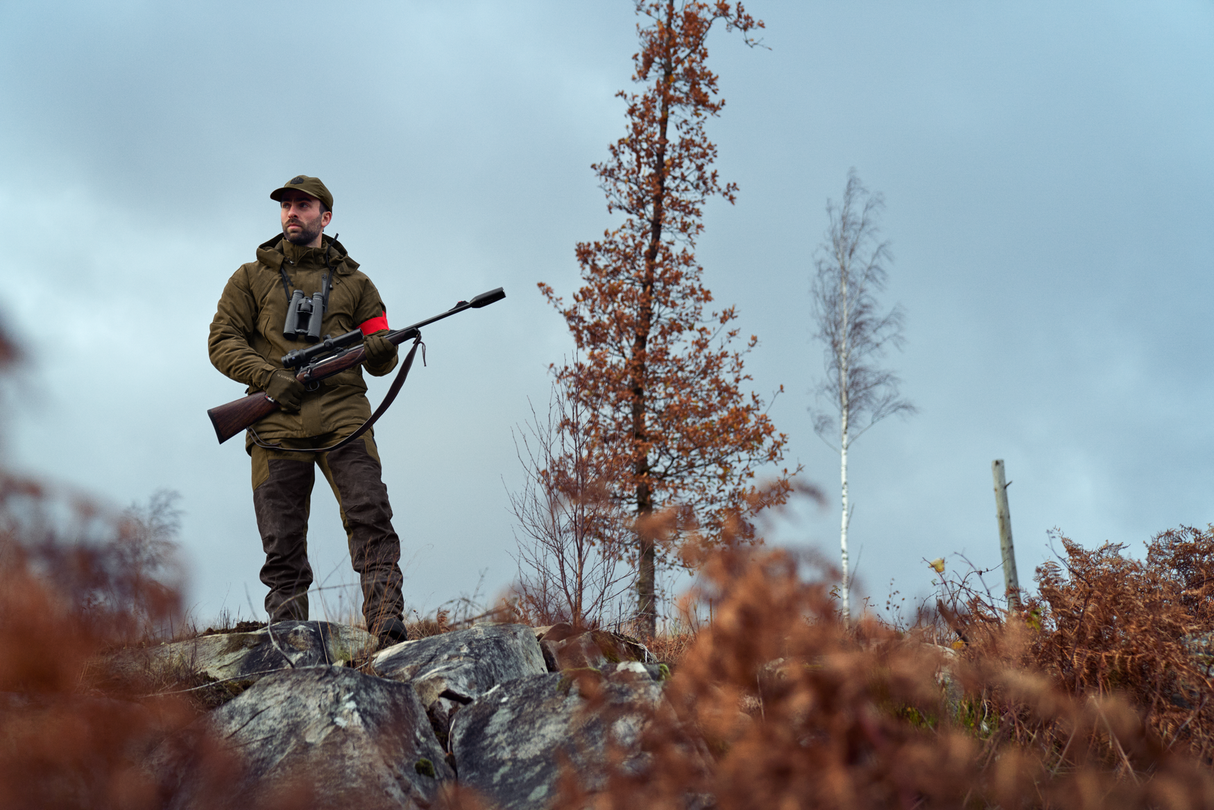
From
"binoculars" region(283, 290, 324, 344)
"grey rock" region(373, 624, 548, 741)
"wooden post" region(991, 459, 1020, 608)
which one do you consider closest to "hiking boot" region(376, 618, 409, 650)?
"grey rock" region(373, 624, 548, 741)

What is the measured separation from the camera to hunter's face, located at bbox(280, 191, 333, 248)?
17.6 feet

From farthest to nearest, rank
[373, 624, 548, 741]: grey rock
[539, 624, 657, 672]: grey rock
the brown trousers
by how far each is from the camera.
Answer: the brown trousers
[539, 624, 657, 672]: grey rock
[373, 624, 548, 741]: grey rock

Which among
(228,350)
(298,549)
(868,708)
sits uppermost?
(228,350)

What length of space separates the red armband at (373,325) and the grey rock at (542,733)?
9.69ft

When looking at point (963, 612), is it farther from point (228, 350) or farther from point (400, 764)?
point (228, 350)

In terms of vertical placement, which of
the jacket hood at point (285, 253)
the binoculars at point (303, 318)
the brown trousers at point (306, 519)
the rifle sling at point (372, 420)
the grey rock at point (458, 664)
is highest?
the jacket hood at point (285, 253)

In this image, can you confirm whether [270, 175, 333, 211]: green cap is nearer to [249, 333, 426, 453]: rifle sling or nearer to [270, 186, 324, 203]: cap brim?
[270, 186, 324, 203]: cap brim

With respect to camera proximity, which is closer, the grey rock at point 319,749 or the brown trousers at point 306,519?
the grey rock at point 319,749

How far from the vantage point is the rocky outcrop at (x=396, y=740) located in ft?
8.76

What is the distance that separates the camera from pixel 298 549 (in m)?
5.26

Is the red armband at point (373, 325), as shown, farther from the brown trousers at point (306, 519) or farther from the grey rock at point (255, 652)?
the grey rock at point (255, 652)

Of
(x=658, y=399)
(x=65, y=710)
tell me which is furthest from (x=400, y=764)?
(x=658, y=399)

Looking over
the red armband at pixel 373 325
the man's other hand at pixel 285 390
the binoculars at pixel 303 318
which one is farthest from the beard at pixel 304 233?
the man's other hand at pixel 285 390

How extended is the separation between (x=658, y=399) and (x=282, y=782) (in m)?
10.2
